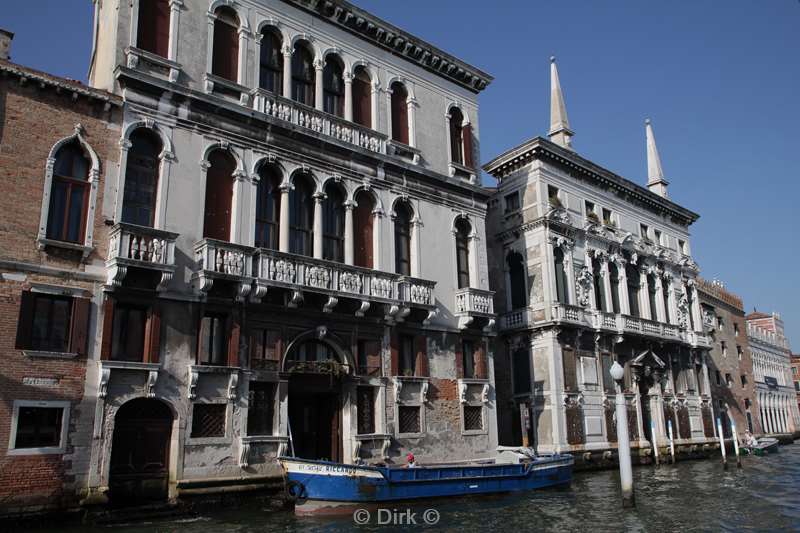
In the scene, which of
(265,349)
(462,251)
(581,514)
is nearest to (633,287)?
(462,251)

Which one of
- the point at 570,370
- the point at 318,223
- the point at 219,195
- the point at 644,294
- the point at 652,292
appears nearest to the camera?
the point at 219,195

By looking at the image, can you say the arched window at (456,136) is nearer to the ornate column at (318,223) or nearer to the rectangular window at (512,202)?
the rectangular window at (512,202)

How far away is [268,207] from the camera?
1864cm

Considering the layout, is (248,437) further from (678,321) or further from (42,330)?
(678,321)

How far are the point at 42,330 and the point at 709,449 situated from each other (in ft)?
112

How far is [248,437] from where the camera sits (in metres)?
16.5

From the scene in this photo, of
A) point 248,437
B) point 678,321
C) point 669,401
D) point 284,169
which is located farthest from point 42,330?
point 678,321

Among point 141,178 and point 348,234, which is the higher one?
point 141,178

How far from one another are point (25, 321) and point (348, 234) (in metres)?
9.10

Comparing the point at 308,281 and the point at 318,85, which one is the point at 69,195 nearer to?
the point at 308,281

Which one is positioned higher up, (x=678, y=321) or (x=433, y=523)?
(x=678, y=321)

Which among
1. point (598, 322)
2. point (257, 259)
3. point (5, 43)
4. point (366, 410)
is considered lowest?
point (366, 410)

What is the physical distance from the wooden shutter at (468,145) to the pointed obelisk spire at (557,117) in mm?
9136

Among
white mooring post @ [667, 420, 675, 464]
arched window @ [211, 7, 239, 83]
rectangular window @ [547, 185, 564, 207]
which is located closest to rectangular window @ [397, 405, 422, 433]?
arched window @ [211, 7, 239, 83]
